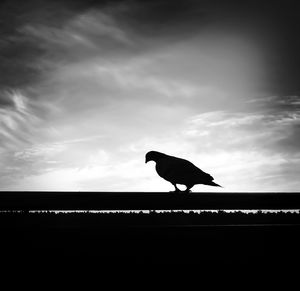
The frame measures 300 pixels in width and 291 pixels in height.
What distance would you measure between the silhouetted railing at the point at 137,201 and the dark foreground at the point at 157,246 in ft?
0.40

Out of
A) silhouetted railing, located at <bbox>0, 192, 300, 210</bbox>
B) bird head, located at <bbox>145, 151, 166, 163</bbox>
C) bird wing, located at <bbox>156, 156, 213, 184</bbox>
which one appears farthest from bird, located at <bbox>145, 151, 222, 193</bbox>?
silhouetted railing, located at <bbox>0, 192, 300, 210</bbox>

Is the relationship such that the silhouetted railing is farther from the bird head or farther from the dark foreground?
the bird head

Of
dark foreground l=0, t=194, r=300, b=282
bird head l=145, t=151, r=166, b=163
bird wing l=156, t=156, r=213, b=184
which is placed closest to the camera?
dark foreground l=0, t=194, r=300, b=282

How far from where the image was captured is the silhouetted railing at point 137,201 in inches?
89.7

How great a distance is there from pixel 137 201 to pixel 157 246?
0.37 metres

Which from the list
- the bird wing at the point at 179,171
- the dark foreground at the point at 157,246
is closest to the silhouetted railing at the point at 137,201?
the dark foreground at the point at 157,246

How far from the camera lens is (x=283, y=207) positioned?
8.09ft

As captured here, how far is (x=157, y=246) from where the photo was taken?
240 cm

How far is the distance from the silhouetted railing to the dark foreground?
0.12 metres

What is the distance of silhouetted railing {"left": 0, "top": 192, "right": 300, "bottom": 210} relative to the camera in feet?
7.47

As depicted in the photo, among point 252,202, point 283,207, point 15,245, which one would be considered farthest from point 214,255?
point 15,245

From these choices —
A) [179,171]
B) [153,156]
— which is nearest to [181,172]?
[179,171]

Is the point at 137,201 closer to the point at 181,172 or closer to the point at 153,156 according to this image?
the point at 181,172

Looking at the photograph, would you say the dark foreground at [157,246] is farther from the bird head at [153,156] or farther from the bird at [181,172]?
the bird head at [153,156]
